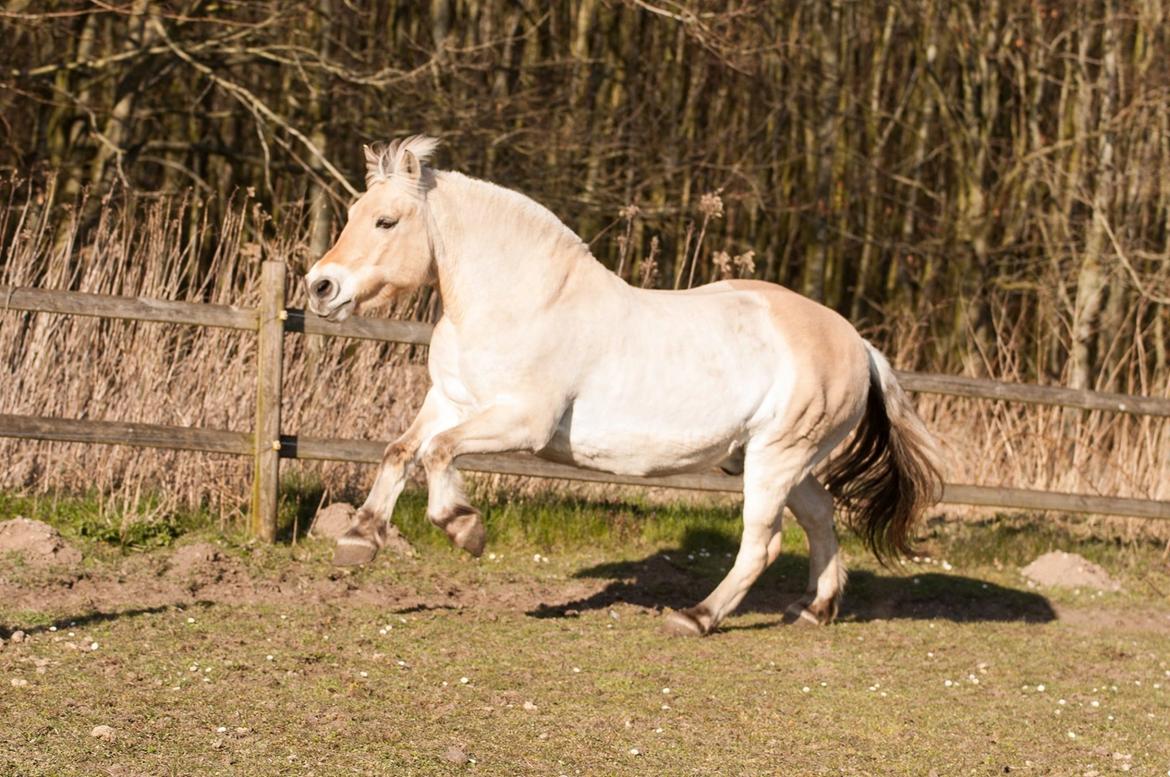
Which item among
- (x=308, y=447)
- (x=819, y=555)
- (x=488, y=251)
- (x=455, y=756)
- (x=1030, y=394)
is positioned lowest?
(x=455, y=756)

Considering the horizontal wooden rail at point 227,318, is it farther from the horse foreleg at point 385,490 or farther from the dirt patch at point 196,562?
the horse foreleg at point 385,490

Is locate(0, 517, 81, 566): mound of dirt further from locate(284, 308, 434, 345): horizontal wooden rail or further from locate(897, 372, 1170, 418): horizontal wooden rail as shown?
locate(897, 372, 1170, 418): horizontal wooden rail

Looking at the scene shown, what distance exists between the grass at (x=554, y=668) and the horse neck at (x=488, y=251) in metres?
1.43

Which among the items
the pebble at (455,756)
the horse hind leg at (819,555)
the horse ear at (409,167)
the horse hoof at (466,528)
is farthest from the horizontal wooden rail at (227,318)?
the pebble at (455,756)

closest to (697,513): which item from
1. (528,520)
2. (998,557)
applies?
(528,520)

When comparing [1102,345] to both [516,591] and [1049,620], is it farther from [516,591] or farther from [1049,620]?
[516,591]

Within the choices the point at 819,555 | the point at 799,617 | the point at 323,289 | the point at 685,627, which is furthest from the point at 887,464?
the point at 323,289

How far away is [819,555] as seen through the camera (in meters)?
7.02

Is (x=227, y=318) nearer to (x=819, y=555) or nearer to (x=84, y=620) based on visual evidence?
(x=84, y=620)

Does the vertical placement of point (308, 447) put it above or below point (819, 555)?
above

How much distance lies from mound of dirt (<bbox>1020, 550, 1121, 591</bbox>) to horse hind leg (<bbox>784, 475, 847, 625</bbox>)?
2168mm

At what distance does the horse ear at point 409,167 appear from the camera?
556 centimetres

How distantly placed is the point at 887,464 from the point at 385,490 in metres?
2.78

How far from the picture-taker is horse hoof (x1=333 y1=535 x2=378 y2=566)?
5.31 metres
